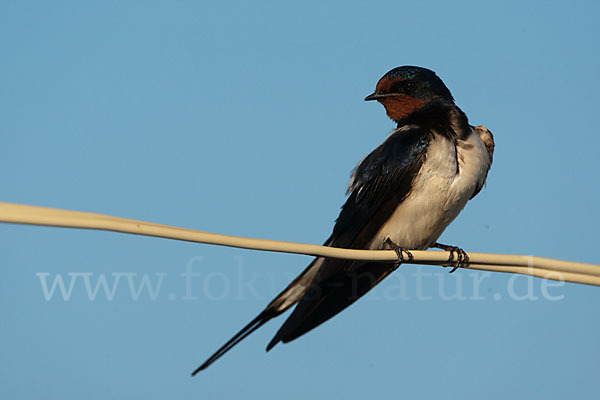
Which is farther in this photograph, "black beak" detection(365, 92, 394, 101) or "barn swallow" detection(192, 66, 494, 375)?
"black beak" detection(365, 92, 394, 101)

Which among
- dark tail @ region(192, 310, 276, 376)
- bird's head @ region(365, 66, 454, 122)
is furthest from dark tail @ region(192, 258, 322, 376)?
Result: bird's head @ region(365, 66, 454, 122)

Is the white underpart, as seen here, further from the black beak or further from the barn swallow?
the black beak

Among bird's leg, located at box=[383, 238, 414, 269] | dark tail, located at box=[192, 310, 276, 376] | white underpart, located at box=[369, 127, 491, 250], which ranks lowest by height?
dark tail, located at box=[192, 310, 276, 376]

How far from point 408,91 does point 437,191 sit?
80cm

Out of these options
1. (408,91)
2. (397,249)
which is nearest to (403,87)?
(408,91)

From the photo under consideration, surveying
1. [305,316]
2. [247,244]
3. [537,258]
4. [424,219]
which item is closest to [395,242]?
[424,219]

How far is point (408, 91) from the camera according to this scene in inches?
181

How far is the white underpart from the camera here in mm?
4023

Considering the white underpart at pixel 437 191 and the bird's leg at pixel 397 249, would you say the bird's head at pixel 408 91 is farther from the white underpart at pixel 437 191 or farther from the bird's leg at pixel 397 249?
the bird's leg at pixel 397 249

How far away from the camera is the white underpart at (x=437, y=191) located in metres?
4.02

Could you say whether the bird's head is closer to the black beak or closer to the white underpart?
the black beak

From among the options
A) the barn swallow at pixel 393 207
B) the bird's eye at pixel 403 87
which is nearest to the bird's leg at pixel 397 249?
the barn swallow at pixel 393 207

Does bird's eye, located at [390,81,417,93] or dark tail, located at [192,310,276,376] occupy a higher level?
bird's eye, located at [390,81,417,93]

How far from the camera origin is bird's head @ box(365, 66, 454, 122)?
456cm
